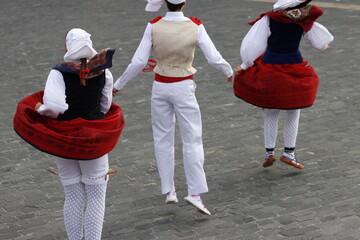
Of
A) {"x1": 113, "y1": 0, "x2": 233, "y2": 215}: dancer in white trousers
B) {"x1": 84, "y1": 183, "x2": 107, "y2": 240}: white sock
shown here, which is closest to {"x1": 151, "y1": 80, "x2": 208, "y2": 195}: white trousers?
{"x1": 113, "y1": 0, "x2": 233, "y2": 215}: dancer in white trousers

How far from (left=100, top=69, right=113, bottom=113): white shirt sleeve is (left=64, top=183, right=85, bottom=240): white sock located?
0.64 m

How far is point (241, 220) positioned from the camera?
23.1ft

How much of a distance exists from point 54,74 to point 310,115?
469 cm

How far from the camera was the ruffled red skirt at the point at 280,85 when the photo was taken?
783 centimetres

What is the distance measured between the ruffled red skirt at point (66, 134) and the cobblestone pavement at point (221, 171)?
3.51 feet

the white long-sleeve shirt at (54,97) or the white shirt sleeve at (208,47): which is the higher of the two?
the white long-sleeve shirt at (54,97)

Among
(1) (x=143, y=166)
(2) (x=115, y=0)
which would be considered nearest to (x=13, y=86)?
(1) (x=143, y=166)

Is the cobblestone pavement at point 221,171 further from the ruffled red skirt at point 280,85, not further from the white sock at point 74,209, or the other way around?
the ruffled red skirt at point 280,85

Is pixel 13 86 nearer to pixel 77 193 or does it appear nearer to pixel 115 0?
pixel 77 193

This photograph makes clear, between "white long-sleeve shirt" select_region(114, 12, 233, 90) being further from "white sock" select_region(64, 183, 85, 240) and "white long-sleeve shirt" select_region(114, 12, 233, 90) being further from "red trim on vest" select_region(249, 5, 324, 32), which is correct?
"white sock" select_region(64, 183, 85, 240)

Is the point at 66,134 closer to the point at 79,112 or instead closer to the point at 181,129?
the point at 79,112

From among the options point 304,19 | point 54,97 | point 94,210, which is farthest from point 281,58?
point 54,97

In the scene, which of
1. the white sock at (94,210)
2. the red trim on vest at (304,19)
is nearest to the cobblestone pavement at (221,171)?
the white sock at (94,210)

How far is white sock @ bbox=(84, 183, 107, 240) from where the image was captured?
20.7 feet
